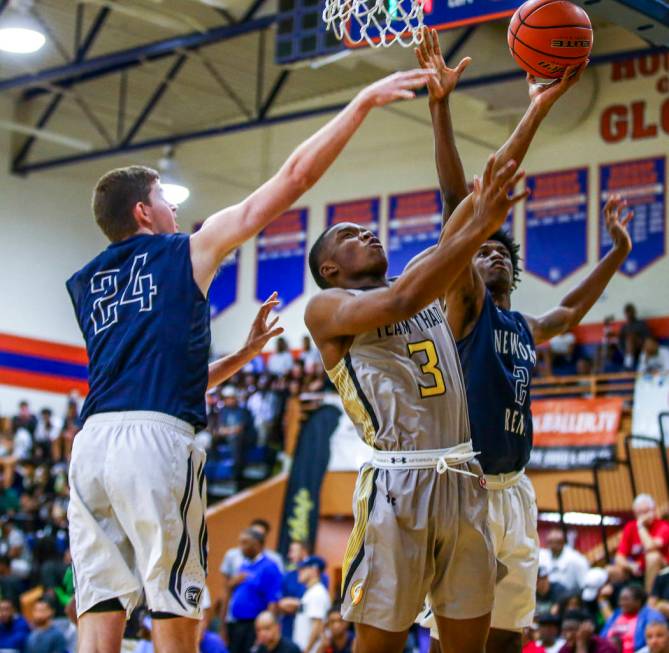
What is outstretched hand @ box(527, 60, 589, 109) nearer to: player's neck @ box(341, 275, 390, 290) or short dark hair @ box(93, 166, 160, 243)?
player's neck @ box(341, 275, 390, 290)

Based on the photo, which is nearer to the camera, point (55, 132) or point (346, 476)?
point (346, 476)

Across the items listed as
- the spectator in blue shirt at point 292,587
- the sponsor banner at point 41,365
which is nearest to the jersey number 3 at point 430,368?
the spectator in blue shirt at point 292,587

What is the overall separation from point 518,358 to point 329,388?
14.3m

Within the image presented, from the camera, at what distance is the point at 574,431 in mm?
16969

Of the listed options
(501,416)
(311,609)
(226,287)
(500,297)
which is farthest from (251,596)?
(226,287)

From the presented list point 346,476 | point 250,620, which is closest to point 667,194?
point 346,476

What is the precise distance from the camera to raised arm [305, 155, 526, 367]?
4.15 meters

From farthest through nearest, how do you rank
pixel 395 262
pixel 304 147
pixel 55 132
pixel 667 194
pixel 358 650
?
1. pixel 55 132
2. pixel 395 262
3. pixel 667 194
4. pixel 358 650
5. pixel 304 147

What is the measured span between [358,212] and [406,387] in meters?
18.4

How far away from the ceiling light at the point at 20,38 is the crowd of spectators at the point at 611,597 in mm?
7925

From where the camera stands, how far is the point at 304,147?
4.12 metres

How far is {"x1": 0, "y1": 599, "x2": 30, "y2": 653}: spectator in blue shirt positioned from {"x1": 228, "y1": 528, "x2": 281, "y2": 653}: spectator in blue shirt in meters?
2.66

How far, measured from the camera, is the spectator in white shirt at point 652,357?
17.2 m

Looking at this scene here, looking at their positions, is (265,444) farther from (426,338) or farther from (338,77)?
(426,338)
